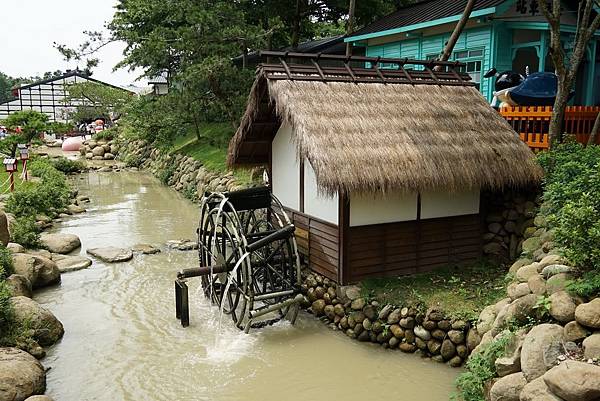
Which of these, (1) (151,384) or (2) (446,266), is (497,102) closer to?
(2) (446,266)

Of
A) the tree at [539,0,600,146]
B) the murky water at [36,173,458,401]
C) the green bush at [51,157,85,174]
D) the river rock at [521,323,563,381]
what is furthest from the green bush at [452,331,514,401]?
the green bush at [51,157,85,174]

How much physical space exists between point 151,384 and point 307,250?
4372 millimetres

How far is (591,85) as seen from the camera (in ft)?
49.7

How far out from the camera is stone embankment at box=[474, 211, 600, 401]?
5227mm

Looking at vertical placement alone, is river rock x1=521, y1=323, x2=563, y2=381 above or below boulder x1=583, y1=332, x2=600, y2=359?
below

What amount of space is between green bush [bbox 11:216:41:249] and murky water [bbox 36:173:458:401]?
1.80 meters

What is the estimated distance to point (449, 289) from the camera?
32.8 feet

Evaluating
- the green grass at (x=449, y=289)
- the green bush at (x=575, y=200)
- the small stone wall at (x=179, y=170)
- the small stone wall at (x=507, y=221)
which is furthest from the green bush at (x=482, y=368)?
the small stone wall at (x=179, y=170)

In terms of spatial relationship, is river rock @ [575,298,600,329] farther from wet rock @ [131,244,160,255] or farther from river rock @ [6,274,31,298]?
wet rock @ [131,244,160,255]

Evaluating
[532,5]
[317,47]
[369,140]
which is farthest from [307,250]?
[317,47]

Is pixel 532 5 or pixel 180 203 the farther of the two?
pixel 180 203

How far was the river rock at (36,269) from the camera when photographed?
12.4 meters

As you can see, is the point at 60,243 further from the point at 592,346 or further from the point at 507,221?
the point at 592,346

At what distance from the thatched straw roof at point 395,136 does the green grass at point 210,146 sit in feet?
32.4
